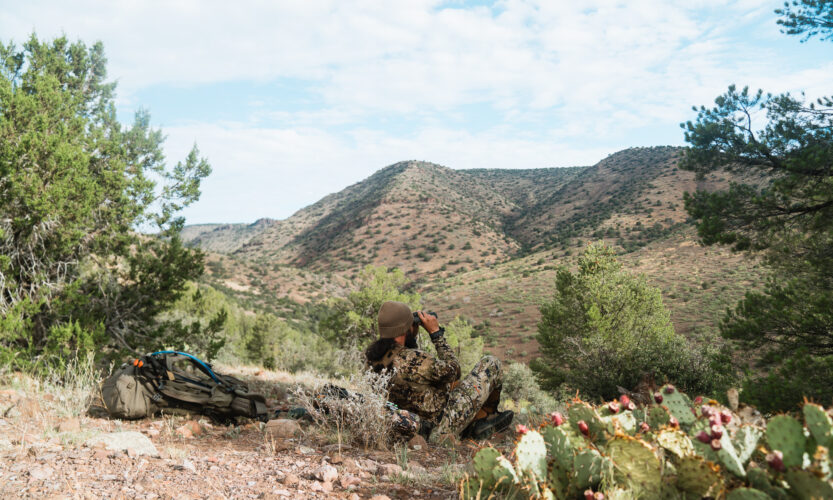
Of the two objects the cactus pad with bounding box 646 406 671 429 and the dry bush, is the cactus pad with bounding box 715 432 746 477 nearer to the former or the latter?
the cactus pad with bounding box 646 406 671 429

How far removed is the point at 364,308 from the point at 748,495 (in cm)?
1739

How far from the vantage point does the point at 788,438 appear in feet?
5.37

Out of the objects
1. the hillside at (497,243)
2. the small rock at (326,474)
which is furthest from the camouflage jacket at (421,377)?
the hillside at (497,243)

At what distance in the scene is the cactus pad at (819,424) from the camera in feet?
5.08

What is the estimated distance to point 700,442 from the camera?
1839 millimetres

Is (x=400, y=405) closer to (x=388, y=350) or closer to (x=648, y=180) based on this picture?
(x=388, y=350)

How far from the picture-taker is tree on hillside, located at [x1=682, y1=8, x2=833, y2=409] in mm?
6754

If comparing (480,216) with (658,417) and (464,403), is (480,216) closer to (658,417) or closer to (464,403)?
(464,403)

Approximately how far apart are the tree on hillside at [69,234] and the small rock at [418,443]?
248 inches

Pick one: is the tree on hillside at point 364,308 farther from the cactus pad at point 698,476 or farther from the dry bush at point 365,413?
the cactus pad at point 698,476

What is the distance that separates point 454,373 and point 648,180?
67.0m

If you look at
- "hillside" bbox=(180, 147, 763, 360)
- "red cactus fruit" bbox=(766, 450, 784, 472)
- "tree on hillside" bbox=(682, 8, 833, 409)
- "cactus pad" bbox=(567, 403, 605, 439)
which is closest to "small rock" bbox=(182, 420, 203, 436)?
"cactus pad" bbox=(567, 403, 605, 439)

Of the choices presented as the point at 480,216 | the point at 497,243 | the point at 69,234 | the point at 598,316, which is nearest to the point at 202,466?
the point at 69,234

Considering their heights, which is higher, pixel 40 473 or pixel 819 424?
pixel 819 424
